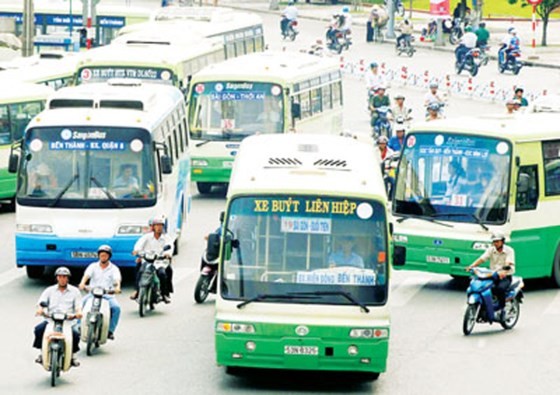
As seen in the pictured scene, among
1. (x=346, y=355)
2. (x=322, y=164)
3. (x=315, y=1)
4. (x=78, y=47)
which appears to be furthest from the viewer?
(x=315, y=1)

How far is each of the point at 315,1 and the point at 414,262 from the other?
252ft

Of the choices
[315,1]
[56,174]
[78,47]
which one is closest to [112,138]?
[56,174]

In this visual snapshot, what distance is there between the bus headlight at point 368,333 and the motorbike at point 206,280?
5153 mm

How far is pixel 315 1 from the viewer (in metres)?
100

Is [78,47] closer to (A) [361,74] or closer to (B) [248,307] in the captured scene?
(A) [361,74]

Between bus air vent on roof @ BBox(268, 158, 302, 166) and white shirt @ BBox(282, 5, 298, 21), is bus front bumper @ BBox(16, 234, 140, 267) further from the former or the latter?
white shirt @ BBox(282, 5, 298, 21)

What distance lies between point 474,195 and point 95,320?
677cm

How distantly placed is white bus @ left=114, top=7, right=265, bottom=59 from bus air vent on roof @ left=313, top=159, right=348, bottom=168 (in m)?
23.5

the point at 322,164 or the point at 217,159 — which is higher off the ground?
the point at 322,164

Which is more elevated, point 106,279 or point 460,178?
point 460,178

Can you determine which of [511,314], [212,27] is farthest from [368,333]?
[212,27]

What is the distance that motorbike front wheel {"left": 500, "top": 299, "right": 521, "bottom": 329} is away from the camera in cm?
2202

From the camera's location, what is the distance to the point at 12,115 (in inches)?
1302

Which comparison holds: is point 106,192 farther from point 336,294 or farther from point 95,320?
point 336,294
